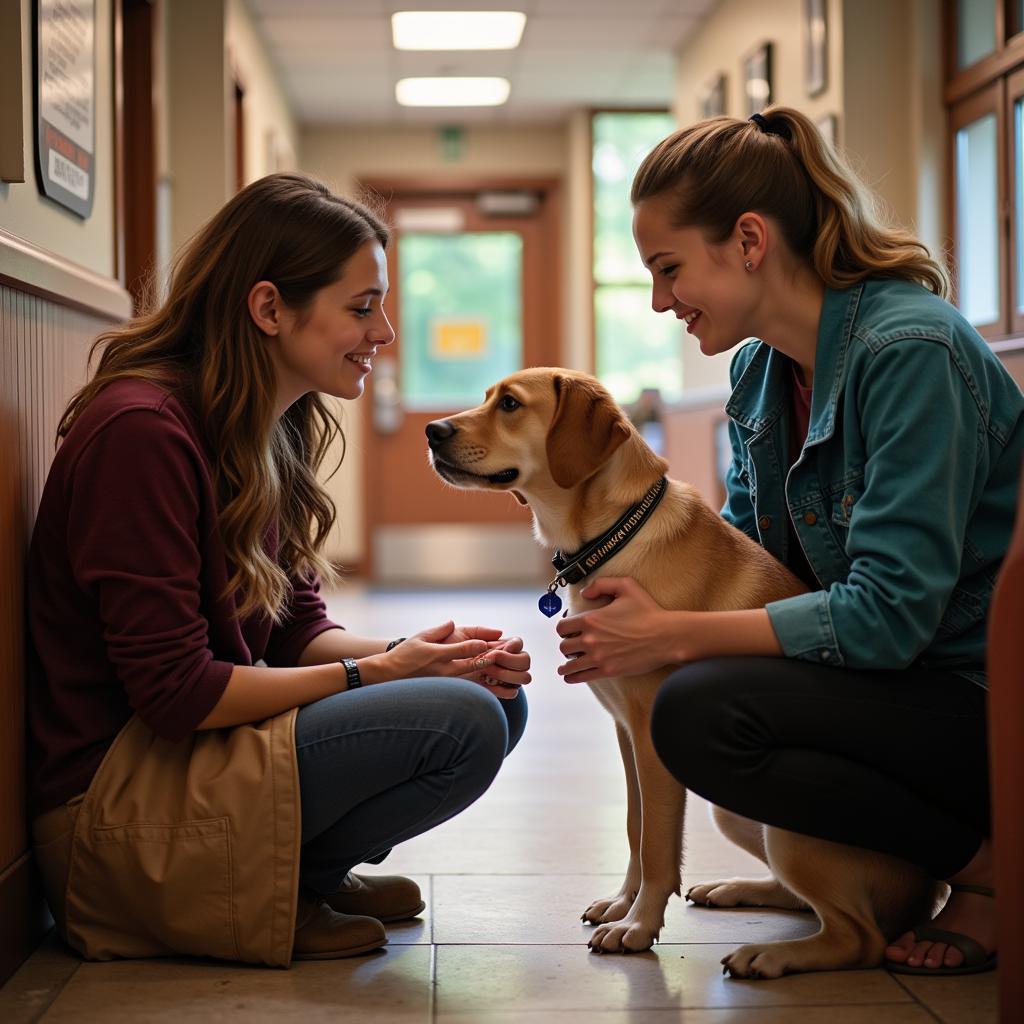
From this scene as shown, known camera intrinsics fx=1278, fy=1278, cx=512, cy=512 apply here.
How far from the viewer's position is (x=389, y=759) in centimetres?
174

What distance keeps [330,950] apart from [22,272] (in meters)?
1.07

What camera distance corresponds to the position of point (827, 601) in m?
1.67

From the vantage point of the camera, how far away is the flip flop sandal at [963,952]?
1720 millimetres

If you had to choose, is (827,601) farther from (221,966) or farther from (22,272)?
(22,272)

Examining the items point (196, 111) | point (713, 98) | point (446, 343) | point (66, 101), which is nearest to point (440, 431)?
point (66, 101)

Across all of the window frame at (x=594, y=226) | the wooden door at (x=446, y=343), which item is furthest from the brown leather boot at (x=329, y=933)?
the wooden door at (x=446, y=343)

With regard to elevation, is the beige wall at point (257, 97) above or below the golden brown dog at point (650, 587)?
above

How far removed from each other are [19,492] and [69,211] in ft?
2.48

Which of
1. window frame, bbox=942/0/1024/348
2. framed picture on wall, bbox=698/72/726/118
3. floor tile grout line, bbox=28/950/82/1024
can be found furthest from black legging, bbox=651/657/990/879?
framed picture on wall, bbox=698/72/726/118

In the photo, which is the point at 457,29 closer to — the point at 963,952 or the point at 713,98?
the point at 713,98

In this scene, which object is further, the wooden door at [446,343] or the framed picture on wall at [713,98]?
the wooden door at [446,343]

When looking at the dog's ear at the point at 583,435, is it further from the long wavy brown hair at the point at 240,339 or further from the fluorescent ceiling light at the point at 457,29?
the fluorescent ceiling light at the point at 457,29

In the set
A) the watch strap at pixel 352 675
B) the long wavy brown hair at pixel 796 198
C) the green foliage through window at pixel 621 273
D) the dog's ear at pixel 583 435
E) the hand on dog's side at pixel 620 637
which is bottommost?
the watch strap at pixel 352 675

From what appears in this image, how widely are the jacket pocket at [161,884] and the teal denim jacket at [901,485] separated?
31.9 inches
